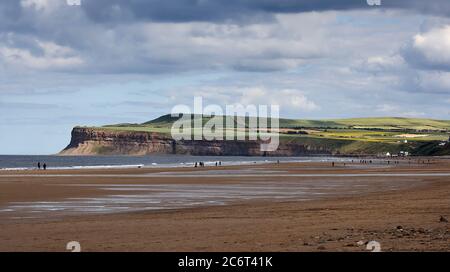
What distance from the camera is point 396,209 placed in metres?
25.5

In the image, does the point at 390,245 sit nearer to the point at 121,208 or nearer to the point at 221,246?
the point at 221,246

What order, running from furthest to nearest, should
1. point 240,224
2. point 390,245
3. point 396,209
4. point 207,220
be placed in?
point 396,209, point 207,220, point 240,224, point 390,245

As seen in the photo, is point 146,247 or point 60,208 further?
point 60,208

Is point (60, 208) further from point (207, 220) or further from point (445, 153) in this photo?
point (445, 153)

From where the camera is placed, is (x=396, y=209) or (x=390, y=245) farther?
(x=396, y=209)
